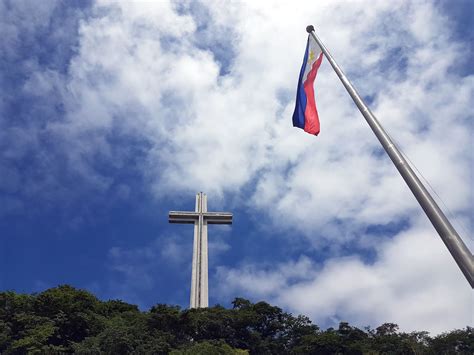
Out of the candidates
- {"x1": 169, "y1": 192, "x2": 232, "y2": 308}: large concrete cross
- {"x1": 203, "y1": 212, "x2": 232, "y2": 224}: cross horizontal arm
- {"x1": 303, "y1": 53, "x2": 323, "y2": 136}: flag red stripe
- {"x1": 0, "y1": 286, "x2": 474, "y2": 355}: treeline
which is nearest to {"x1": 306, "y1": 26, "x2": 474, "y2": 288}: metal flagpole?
{"x1": 303, "y1": 53, "x2": 323, "y2": 136}: flag red stripe

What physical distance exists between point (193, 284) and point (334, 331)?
57.1 feet

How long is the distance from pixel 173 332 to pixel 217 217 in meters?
19.6

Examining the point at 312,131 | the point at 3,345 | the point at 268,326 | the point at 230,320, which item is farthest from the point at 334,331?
the point at 312,131

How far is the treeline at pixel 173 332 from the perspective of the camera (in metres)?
31.9

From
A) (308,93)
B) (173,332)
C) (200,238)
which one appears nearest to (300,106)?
(308,93)

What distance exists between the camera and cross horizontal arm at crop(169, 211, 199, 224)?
178 feet

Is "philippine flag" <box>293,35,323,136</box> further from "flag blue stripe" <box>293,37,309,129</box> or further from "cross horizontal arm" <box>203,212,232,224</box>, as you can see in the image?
"cross horizontal arm" <box>203,212,232,224</box>

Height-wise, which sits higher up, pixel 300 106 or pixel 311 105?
pixel 300 106

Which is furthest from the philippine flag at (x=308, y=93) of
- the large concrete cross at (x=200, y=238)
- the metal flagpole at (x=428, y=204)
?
the large concrete cross at (x=200, y=238)

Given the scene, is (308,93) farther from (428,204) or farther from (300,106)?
(428,204)

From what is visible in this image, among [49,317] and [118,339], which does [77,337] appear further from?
[118,339]

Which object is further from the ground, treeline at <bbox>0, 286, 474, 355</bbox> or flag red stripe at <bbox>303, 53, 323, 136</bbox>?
treeline at <bbox>0, 286, 474, 355</bbox>

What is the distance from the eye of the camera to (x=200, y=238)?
53.1 m

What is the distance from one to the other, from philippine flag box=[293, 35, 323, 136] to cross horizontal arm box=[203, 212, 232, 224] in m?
42.4
